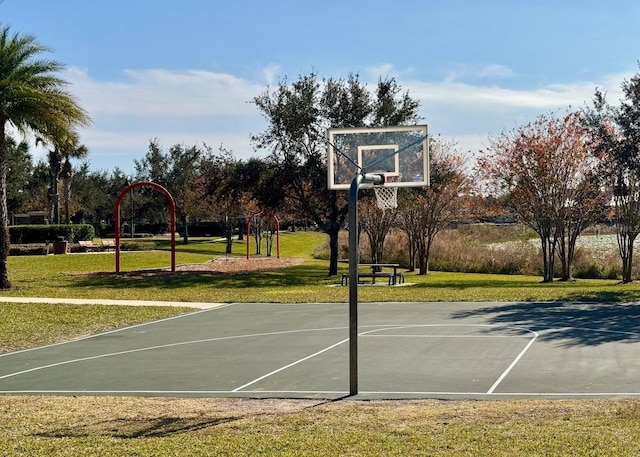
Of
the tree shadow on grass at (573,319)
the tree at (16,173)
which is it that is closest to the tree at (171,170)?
the tree at (16,173)

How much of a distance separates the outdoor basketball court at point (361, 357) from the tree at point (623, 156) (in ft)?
30.9

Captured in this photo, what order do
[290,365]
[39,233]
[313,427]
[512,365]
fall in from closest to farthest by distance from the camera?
[313,427]
[512,365]
[290,365]
[39,233]

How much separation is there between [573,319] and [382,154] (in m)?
7.79

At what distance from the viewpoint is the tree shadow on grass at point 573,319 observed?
52.3 feet

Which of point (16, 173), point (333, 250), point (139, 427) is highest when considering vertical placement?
point (16, 173)

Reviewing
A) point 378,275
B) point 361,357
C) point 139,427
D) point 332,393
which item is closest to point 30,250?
point 378,275

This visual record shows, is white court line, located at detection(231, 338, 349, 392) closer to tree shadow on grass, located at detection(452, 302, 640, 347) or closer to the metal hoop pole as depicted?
the metal hoop pole

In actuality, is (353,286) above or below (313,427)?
above

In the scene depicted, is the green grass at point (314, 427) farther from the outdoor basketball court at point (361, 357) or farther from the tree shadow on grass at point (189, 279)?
the tree shadow on grass at point (189, 279)

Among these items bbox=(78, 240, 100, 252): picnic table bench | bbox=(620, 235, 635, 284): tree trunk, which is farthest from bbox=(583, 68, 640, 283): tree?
bbox=(78, 240, 100, 252): picnic table bench

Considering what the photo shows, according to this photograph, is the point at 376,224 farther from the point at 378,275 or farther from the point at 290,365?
the point at 290,365

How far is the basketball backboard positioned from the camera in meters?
13.7

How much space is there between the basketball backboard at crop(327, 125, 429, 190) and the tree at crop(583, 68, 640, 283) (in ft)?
54.4

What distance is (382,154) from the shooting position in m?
13.9
